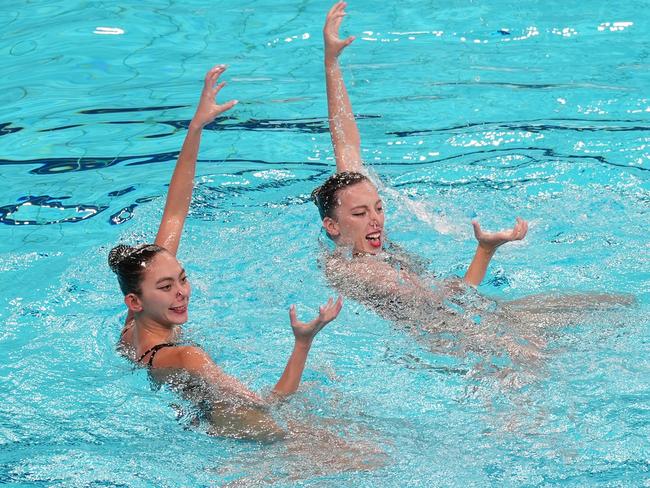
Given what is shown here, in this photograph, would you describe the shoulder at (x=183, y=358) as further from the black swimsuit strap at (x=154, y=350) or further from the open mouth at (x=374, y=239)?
the open mouth at (x=374, y=239)

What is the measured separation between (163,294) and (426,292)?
4.69 ft

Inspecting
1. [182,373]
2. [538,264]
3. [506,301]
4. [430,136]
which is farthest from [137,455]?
[430,136]

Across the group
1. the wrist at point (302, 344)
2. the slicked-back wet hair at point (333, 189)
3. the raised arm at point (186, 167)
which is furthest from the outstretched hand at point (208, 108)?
the wrist at point (302, 344)

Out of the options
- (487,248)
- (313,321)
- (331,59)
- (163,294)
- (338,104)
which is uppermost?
(331,59)

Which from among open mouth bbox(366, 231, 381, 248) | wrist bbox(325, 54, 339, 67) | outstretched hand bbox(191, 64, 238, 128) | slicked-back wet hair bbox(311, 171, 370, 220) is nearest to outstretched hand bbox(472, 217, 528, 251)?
open mouth bbox(366, 231, 381, 248)

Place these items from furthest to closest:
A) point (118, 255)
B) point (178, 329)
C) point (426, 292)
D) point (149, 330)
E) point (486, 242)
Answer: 1. point (426, 292)
2. point (178, 329)
3. point (486, 242)
4. point (118, 255)
5. point (149, 330)

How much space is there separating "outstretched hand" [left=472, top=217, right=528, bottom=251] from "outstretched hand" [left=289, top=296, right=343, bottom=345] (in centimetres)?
114

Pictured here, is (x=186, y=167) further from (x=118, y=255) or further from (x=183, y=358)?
(x=183, y=358)

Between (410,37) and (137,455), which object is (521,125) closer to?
(410,37)

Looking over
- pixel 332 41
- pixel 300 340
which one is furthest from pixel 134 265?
pixel 332 41

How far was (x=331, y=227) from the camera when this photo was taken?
5.70 meters

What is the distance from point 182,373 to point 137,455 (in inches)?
15.1

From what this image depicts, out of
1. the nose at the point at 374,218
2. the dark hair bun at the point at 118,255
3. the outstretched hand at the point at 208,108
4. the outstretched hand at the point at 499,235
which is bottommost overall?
the nose at the point at 374,218

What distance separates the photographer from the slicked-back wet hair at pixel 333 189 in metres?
5.62
